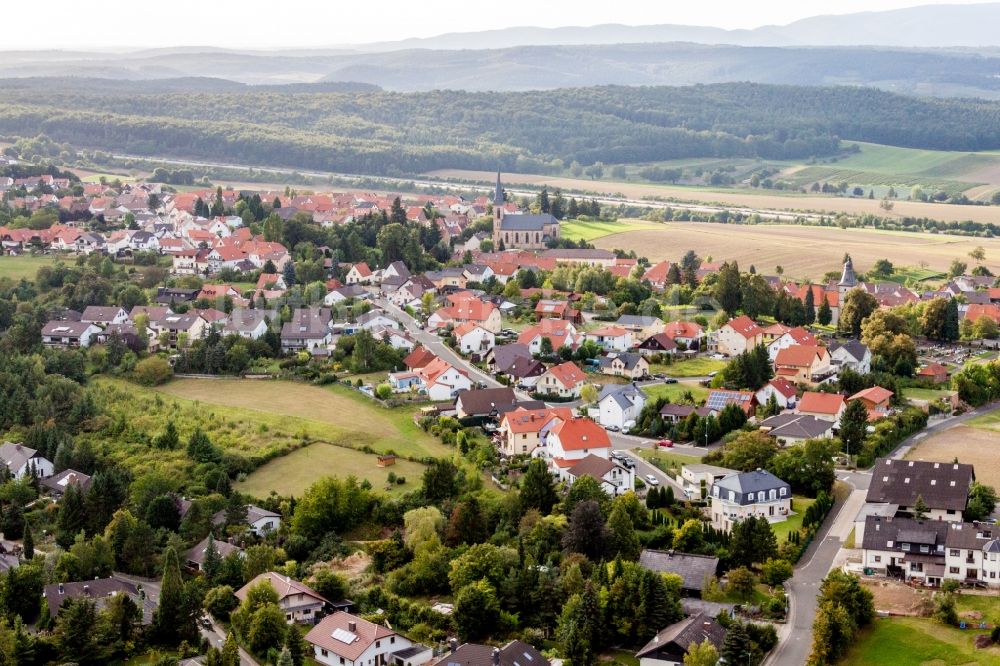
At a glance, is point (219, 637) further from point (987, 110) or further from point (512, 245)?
point (987, 110)

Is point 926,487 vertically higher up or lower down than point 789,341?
higher up

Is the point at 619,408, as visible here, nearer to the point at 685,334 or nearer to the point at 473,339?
the point at 473,339

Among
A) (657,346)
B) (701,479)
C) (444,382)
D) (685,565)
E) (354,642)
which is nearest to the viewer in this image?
(354,642)

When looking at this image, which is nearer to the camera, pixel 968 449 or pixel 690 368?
pixel 968 449

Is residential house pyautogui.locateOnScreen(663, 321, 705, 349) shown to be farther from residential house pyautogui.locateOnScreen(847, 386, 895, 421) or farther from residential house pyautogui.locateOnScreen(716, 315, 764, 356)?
residential house pyautogui.locateOnScreen(847, 386, 895, 421)

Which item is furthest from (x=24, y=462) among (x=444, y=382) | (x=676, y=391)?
(x=676, y=391)

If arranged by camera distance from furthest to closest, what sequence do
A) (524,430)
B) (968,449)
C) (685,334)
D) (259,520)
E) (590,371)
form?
(685,334)
(590,371)
(524,430)
(968,449)
(259,520)

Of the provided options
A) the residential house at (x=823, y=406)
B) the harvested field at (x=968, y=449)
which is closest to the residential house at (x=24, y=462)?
the residential house at (x=823, y=406)

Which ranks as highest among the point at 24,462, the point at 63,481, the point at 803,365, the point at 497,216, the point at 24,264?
the point at 497,216
